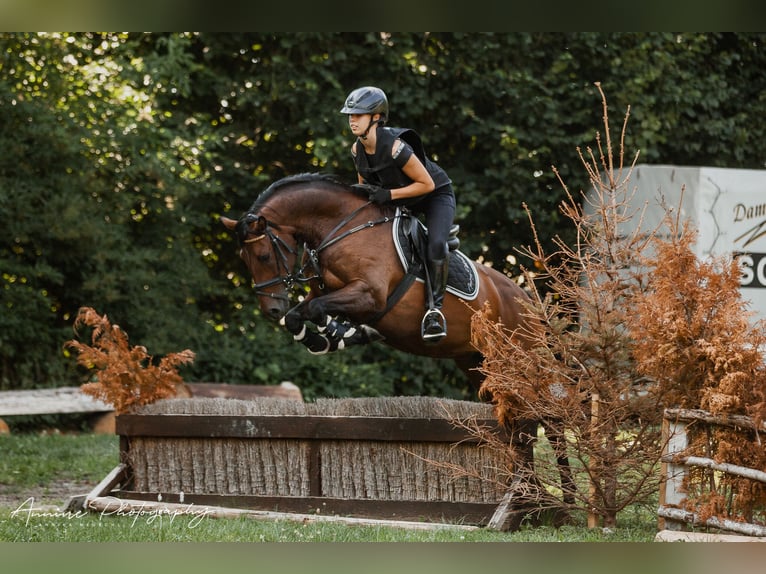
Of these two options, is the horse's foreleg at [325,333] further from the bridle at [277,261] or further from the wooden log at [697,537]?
the wooden log at [697,537]

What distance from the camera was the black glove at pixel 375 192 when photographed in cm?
602

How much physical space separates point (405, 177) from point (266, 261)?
3.40 ft

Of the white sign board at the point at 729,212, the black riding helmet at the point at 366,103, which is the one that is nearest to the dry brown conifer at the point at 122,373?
the black riding helmet at the point at 366,103

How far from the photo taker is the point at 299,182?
612 cm

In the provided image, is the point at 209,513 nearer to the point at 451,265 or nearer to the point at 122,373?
the point at 122,373

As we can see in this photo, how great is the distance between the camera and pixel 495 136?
13.3m

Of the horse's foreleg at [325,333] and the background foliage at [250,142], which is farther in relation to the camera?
the background foliage at [250,142]

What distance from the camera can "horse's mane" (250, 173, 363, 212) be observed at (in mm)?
6016

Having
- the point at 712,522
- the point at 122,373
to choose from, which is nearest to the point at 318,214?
the point at 122,373

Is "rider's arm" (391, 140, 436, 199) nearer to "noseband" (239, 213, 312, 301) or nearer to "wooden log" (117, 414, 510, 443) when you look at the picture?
"noseband" (239, 213, 312, 301)

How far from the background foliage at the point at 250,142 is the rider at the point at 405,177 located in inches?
235

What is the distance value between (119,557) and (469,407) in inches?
138

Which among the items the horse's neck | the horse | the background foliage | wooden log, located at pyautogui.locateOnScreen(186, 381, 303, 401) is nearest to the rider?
the horse
